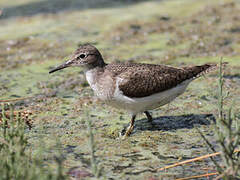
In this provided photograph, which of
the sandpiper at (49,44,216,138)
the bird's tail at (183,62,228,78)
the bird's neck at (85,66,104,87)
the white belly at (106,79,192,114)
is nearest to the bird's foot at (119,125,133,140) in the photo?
the sandpiper at (49,44,216,138)

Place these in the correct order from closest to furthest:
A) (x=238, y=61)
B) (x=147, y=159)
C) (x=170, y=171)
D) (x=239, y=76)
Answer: (x=170, y=171) → (x=147, y=159) → (x=239, y=76) → (x=238, y=61)

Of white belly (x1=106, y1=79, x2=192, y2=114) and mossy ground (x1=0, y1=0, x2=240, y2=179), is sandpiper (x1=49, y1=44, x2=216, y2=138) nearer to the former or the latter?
white belly (x1=106, y1=79, x2=192, y2=114)

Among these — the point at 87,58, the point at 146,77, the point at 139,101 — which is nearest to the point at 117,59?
the point at 87,58

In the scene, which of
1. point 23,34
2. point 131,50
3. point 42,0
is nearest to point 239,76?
point 131,50

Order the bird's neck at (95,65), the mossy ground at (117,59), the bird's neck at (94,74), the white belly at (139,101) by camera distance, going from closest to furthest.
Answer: the mossy ground at (117,59) → the white belly at (139,101) → the bird's neck at (94,74) → the bird's neck at (95,65)

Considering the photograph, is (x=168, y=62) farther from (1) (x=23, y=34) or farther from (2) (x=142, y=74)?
(1) (x=23, y=34)

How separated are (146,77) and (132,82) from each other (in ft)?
0.68

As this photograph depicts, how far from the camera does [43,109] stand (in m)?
6.10

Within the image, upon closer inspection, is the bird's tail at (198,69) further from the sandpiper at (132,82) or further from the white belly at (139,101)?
the white belly at (139,101)

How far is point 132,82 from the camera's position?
507 centimetres

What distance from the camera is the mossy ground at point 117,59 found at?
4723 millimetres

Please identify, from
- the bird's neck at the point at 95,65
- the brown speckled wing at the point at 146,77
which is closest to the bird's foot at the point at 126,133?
the brown speckled wing at the point at 146,77

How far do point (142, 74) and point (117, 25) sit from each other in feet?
15.9

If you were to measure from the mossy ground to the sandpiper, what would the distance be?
16.3 inches
